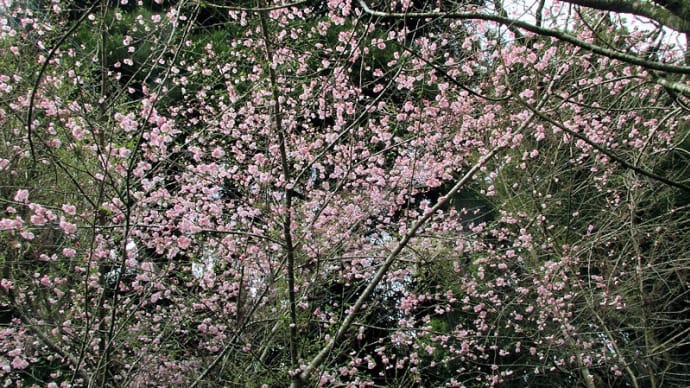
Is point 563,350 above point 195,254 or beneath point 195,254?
beneath

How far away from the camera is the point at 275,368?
3.97 meters

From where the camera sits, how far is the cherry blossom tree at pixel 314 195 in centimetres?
304

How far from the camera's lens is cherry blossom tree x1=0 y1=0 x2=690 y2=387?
9.99ft

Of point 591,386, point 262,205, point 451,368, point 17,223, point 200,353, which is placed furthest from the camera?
point 451,368

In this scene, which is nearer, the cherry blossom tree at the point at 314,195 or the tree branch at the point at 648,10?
the tree branch at the point at 648,10

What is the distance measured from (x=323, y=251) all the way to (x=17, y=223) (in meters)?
1.98

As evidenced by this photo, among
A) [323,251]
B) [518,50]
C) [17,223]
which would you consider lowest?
[17,223]

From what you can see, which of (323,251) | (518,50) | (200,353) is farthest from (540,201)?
(200,353)

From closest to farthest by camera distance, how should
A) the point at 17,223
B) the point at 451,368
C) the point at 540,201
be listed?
the point at 17,223 < the point at 540,201 < the point at 451,368

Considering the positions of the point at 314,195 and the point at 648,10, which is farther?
the point at 314,195

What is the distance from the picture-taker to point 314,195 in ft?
16.5

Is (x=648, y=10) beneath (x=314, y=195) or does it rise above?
beneath

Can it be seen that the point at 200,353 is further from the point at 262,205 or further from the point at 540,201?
the point at 540,201

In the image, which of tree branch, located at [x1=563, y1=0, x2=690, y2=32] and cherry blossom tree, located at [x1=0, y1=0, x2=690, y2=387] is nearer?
tree branch, located at [x1=563, y1=0, x2=690, y2=32]
